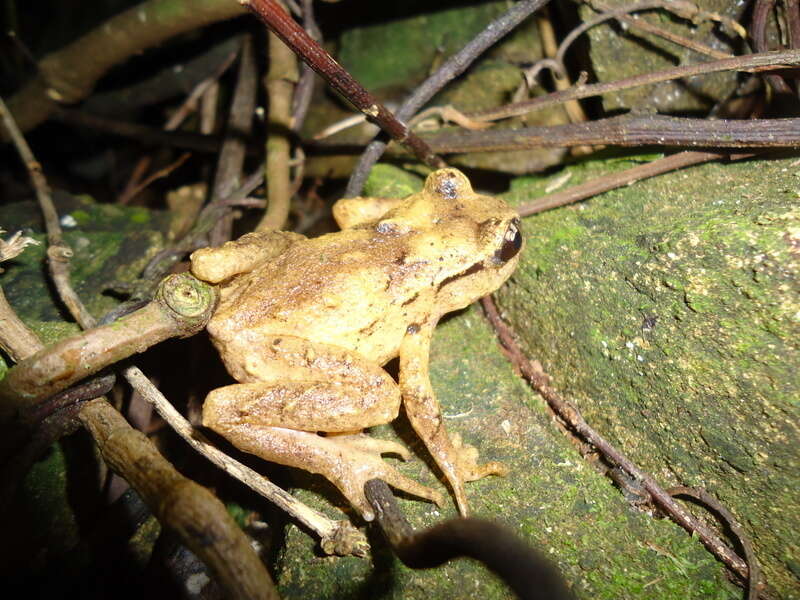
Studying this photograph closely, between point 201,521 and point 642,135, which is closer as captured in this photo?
point 201,521

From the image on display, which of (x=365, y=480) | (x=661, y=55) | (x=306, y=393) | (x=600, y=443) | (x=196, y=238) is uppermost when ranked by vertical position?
(x=196, y=238)

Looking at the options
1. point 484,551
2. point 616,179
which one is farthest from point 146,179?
point 484,551

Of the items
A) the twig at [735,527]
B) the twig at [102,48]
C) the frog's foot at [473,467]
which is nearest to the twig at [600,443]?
the twig at [735,527]

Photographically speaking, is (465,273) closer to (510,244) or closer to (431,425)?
(510,244)

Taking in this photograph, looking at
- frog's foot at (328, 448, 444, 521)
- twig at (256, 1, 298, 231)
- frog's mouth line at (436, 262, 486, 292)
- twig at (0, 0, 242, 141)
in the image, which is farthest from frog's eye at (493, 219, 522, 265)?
twig at (0, 0, 242, 141)

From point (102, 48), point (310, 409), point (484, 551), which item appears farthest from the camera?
point (102, 48)

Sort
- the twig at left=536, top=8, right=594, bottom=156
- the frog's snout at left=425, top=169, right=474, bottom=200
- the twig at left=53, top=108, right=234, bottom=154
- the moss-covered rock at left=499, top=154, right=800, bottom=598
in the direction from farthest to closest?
1. the twig at left=53, top=108, right=234, bottom=154
2. the twig at left=536, top=8, right=594, bottom=156
3. the frog's snout at left=425, top=169, right=474, bottom=200
4. the moss-covered rock at left=499, top=154, right=800, bottom=598

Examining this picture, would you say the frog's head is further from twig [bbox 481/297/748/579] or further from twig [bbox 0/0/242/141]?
twig [bbox 0/0/242/141]
